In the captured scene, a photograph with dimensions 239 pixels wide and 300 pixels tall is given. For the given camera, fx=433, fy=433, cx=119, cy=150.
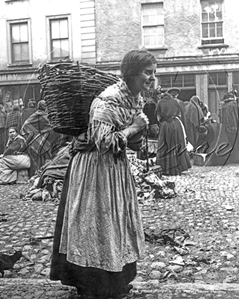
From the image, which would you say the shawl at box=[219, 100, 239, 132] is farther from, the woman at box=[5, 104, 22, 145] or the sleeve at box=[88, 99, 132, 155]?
the woman at box=[5, 104, 22, 145]

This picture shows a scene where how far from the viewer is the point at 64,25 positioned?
3033 mm

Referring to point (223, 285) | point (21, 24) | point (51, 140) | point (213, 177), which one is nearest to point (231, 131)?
point (213, 177)

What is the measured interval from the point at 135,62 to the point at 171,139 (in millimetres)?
985

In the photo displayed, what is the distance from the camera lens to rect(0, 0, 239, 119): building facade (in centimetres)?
292

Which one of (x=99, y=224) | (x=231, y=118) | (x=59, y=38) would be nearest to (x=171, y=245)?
(x=231, y=118)

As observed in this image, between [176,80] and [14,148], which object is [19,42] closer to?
[14,148]

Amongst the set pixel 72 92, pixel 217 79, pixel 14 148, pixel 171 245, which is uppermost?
pixel 217 79

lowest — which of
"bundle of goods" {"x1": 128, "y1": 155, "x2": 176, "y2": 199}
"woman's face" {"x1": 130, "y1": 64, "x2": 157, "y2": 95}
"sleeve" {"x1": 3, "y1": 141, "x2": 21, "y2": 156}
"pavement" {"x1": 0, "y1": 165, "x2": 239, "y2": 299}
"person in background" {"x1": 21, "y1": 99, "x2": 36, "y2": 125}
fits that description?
"pavement" {"x1": 0, "y1": 165, "x2": 239, "y2": 299}

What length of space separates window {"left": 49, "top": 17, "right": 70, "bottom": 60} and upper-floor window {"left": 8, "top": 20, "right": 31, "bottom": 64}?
18cm

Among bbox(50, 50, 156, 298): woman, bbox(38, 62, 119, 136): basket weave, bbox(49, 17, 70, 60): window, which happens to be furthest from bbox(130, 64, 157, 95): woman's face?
bbox(49, 17, 70, 60): window

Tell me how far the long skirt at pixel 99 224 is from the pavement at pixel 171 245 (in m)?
0.25

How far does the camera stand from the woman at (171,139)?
3041 mm

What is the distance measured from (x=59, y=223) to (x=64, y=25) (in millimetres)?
1410

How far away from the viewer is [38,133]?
124 inches
